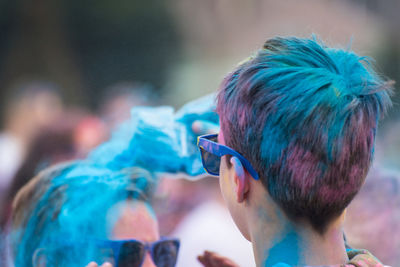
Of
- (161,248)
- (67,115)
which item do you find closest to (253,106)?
(161,248)

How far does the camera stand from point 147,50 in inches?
109

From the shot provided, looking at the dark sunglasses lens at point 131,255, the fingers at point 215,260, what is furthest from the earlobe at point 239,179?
the dark sunglasses lens at point 131,255

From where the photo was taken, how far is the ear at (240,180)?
3.57 ft

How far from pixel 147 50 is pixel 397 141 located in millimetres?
1679

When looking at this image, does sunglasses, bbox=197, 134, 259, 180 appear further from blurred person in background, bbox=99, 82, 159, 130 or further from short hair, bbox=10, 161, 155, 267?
blurred person in background, bbox=99, 82, 159, 130

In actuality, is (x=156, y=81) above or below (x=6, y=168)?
above

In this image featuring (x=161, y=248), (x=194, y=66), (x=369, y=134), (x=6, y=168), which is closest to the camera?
(x=369, y=134)

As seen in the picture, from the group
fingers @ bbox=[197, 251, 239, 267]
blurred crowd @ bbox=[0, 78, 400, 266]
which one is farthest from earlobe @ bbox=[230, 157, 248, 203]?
blurred crowd @ bbox=[0, 78, 400, 266]

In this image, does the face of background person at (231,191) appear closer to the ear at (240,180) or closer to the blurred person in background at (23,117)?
the ear at (240,180)

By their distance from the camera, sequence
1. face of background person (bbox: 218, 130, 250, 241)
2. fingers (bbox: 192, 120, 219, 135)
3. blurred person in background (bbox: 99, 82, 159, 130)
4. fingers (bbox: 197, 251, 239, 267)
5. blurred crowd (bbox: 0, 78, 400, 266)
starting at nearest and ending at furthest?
face of background person (bbox: 218, 130, 250, 241) → fingers (bbox: 197, 251, 239, 267) → fingers (bbox: 192, 120, 219, 135) → blurred crowd (bbox: 0, 78, 400, 266) → blurred person in background (bbox: 99, 82, 159, 130)

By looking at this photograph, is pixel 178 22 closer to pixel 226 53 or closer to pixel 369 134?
pixel 226 53

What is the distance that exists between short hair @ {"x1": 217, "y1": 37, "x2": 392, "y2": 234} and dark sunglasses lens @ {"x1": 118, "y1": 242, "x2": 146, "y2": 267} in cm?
76

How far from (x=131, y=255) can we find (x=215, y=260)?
31 centimetres

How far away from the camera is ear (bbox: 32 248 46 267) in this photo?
1714 millimetres
